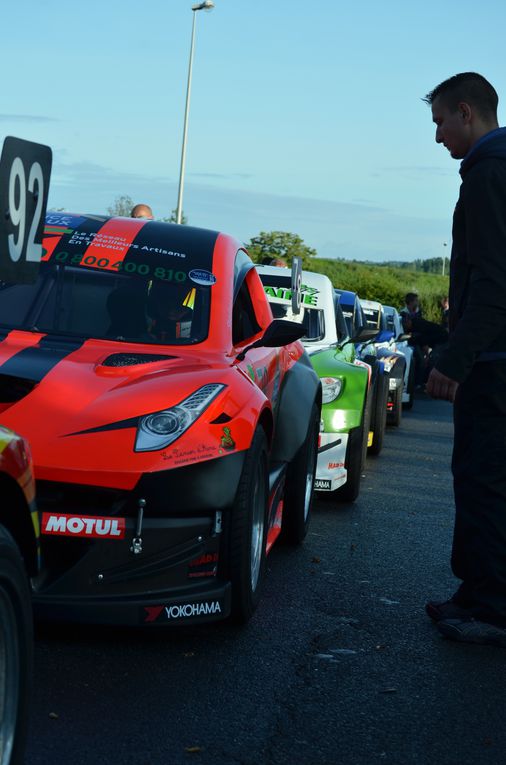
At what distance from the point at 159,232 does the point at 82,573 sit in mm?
2197

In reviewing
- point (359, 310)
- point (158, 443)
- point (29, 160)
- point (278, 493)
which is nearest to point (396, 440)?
point (359, 310)

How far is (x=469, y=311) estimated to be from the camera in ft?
17.0

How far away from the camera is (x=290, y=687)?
450 centimetres

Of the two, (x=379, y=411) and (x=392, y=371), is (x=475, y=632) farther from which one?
(x=392, y=371)

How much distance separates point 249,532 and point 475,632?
1.12 m

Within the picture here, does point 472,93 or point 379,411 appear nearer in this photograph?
point 472,93

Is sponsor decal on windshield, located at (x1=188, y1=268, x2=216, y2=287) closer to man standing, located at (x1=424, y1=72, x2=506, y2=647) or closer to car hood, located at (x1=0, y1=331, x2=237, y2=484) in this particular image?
car hood, located at (x1=0, y1=331, x2=237, y2=484)

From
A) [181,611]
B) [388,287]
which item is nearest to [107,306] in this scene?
[181,611]

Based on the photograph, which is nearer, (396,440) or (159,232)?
(159,232)

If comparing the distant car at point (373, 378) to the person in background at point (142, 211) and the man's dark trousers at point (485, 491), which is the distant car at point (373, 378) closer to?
the person in background at point (142, 211)

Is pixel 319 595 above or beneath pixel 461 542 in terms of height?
beneath

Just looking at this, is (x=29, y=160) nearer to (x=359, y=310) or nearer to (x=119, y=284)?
(x=119, y=284)

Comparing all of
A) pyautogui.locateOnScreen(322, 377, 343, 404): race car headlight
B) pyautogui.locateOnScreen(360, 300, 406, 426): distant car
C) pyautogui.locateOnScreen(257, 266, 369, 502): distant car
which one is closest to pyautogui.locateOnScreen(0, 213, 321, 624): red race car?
pyautogui.locateOnScreen(257, 266, 369, 502): distant car

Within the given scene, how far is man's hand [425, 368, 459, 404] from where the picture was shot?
17.0ft
